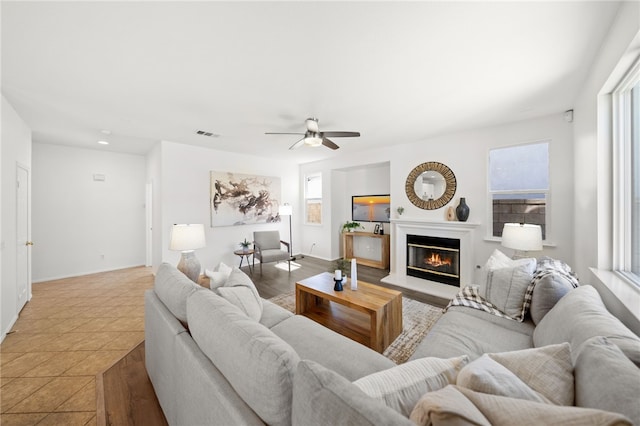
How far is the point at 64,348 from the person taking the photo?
224cm

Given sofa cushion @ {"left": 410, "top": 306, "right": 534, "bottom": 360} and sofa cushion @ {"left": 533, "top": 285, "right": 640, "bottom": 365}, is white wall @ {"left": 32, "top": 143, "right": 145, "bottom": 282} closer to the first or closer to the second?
sofa cushion @ {"left": 410, "top": 306, "right": 534, "bottom": 360}

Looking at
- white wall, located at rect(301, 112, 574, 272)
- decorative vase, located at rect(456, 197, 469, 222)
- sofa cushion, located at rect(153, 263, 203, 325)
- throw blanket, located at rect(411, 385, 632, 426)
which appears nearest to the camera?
throw blanket, located at rect(411, 385, 632, 426)

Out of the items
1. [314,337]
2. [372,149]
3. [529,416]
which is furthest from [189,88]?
[372,149]

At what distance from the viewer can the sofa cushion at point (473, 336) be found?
57.6 inches

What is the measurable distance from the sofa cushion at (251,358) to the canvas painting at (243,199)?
404cm

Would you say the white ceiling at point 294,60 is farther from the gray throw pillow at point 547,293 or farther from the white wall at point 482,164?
the gray throw pillow at point 547,293

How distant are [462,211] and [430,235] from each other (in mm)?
655

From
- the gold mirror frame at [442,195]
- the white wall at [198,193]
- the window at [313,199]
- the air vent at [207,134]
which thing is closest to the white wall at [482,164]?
the gold mirror frame at [442,195]

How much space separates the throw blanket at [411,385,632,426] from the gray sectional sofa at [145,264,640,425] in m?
0.01

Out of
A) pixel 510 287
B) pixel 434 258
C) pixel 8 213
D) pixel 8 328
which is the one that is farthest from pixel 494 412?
pixel 8 213

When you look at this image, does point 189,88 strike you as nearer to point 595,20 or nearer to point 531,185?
point 595,20

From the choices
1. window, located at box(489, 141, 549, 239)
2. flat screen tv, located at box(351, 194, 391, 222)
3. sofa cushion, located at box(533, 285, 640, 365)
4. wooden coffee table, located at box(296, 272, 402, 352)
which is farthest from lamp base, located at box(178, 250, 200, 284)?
window, located at box(489, 141, 549, 239)

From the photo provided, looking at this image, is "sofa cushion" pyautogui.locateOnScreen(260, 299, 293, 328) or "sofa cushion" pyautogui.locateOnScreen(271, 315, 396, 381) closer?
"sofa cushion" pyautogui.locateOnScreen(271, 315, 396, 381)

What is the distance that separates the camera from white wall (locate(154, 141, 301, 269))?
4.17 m
